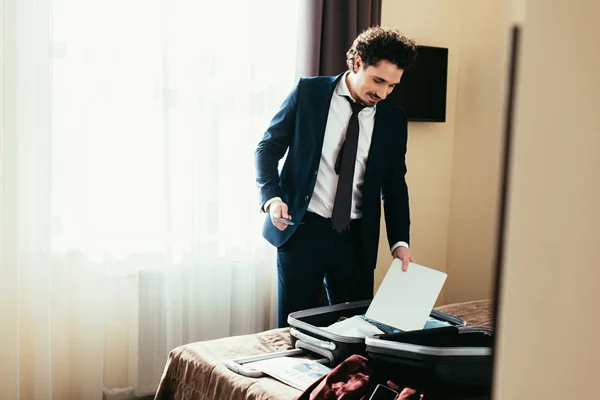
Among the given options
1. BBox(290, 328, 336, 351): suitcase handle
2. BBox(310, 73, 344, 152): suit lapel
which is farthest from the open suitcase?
BBox(310, 73, 344, 152): suit lapel

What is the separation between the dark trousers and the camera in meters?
2.40

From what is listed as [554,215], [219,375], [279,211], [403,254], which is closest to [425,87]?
[403,254]

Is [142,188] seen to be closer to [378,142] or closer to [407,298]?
[378,142]

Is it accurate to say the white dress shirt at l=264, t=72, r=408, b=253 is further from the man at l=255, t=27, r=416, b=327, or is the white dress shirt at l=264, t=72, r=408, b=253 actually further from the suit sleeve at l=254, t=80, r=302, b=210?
the suit sleeve at l=254, t=80, r=302, b=210

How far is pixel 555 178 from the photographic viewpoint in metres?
0.28

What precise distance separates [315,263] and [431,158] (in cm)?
185

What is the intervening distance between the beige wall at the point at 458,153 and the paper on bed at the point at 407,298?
168 cm

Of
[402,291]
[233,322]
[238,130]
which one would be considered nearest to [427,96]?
[238,130]

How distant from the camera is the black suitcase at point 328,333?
1860 mm

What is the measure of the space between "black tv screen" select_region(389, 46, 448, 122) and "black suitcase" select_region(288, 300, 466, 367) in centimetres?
171

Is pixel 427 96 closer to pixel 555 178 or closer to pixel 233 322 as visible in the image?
pixel 233 322

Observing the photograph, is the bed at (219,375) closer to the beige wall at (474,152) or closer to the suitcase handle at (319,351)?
the suitcase handle at (319,351)

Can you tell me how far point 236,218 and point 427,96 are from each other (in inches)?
56.6

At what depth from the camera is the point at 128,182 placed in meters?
2.83
